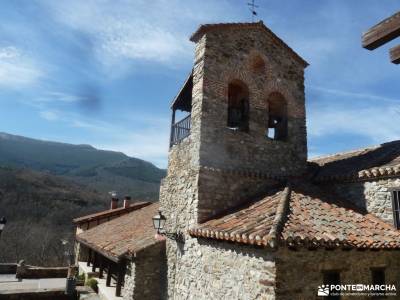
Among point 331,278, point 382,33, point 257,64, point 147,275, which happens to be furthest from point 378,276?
point 257,64

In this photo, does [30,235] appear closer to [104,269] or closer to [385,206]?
[104,269]

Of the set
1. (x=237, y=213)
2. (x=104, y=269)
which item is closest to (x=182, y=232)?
(x=237, y=213)

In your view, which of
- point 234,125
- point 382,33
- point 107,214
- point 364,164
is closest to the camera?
point 382,33

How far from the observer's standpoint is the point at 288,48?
Result: 11.5 meters

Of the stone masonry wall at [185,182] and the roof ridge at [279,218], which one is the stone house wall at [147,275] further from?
the roof ridge at [279,218]

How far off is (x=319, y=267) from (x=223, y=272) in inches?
83.1

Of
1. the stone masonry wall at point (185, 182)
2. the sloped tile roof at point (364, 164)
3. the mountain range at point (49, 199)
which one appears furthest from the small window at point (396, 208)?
the mountain range at point (49, 199)

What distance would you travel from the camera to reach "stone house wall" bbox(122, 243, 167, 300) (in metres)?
9.89

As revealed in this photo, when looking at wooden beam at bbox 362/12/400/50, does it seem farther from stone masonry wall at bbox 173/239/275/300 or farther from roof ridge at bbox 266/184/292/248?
stone masonry wall at bbox 173/239/275/300

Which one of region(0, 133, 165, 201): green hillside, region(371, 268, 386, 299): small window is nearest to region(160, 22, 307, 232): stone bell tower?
region(371, 268, 386, 299): small window

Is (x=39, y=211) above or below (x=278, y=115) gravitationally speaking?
below

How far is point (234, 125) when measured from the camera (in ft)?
36.2

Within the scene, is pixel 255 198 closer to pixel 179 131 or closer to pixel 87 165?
pixel 179 131

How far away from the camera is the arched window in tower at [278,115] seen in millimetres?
11172
